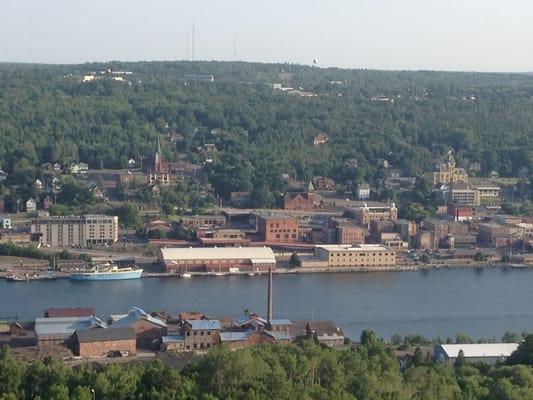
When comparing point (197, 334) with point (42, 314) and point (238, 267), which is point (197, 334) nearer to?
point (42, 314)

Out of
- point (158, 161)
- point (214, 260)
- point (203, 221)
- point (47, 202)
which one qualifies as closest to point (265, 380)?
point (214, 260)

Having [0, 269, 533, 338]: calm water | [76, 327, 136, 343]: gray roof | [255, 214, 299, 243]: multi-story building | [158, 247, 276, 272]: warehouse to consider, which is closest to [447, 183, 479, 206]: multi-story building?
[255, 214, 299, 243]: multi-story building

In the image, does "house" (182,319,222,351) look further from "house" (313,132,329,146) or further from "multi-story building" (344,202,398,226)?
"house" (313,132,329,146)

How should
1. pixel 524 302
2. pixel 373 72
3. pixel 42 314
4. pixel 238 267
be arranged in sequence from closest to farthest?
pixel 42 314 → pixel 524 302 → pixel 238 267 → pixel 373 72

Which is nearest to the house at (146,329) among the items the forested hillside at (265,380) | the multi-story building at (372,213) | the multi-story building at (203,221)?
the forested hillside at (265,380)

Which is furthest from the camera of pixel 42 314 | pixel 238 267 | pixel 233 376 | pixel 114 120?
pixel 114 120

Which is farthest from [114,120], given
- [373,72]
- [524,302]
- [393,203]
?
[373,72]
